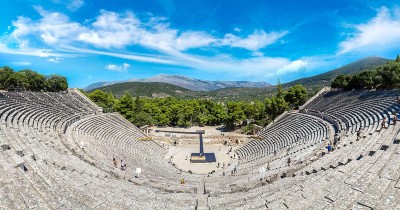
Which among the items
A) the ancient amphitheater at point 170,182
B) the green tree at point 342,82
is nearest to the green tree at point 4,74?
the ancient amphitheater at point 170,182

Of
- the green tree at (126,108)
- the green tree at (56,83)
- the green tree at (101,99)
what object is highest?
the green tree at (56,83)

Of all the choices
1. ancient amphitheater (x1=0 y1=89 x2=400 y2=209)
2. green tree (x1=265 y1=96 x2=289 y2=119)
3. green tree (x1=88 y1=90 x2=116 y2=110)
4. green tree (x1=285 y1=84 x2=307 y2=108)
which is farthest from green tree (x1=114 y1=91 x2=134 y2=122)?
green tree (x1=285 y1=84 x2=307 y2=108)

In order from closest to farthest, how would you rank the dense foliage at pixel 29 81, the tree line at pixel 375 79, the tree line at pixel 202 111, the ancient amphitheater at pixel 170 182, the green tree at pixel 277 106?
1. the ancient amphitheater at pixel 170 182
2. the tree line at pixel 375 79
3. the dense foliage at pixel 29 81
4. the green tree at pixel 277 106
5. the tree line at pixel 202 111

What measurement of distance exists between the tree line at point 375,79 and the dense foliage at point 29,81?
174 ft

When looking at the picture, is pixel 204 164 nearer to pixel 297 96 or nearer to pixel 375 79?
pixel 375 79

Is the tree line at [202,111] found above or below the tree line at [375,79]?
below

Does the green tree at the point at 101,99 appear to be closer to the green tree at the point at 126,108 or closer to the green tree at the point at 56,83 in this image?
the green tree at the point at 126,108

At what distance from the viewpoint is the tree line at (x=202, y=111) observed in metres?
47.8

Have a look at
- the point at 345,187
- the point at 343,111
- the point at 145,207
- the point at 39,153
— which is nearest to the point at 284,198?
the point at 345,187

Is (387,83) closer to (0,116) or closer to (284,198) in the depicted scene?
(284,198)

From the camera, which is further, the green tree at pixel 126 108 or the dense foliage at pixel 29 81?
the green tree at pixel 126 108

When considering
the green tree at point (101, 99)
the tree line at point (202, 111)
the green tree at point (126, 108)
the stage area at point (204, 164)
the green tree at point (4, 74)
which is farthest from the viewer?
the green tree at point (101, 99)

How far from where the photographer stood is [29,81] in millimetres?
43906

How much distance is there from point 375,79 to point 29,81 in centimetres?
5746
